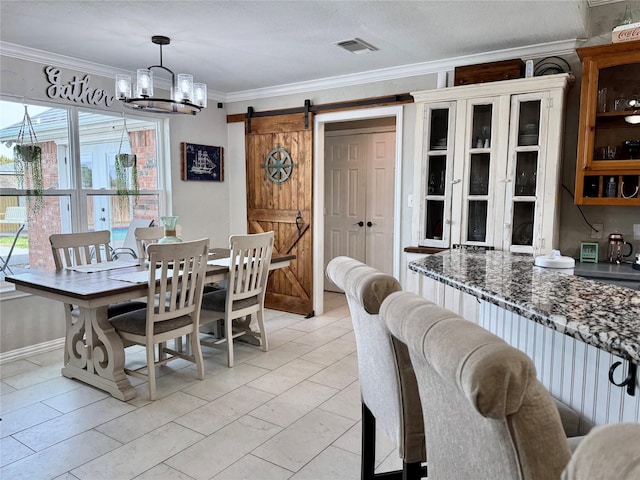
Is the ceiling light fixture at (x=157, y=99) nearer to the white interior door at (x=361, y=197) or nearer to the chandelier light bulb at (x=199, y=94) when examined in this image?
the chandelier light bulb at (x=199, y=94)

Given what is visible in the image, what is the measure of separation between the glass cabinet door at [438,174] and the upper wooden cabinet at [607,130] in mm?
906

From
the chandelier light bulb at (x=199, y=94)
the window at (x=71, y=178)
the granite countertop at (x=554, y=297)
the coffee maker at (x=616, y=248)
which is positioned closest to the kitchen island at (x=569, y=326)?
the granite countertop at (x=554, y=297)

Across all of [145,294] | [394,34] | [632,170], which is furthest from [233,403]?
[632,170]

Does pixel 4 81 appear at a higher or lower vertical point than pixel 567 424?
higher

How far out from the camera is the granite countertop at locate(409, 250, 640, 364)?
1075 millimetres

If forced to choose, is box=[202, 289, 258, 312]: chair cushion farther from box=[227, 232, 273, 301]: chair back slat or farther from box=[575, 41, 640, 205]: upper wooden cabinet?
box=[575, 41, 640, 205]: upper wooden cabinet

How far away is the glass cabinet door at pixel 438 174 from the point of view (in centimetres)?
371

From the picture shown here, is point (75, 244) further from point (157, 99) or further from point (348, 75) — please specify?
point (348, 75)

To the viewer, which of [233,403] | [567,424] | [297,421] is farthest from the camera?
[233,403]

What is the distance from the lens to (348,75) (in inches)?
179

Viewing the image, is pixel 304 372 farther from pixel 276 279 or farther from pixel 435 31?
pixel 435 31

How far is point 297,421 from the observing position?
275 cm

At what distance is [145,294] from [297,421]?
123cm

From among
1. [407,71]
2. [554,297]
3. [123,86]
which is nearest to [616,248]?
[407,71]
